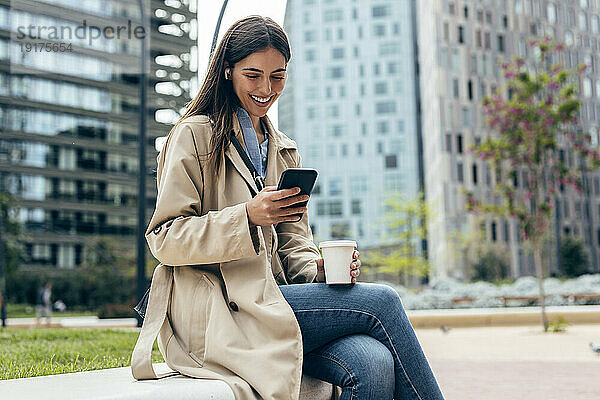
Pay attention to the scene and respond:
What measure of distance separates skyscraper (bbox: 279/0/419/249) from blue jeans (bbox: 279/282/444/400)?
57616 millimetres

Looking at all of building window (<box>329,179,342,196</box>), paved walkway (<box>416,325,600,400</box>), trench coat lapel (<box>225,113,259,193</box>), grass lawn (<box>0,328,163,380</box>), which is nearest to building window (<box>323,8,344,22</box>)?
building window (<box>329,179,342,196</box>)

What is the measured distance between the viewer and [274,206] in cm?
199

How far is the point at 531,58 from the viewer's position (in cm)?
5131

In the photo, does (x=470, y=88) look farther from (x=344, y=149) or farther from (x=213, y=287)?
(x=213, y=287)

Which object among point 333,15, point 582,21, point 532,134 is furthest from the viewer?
point 333,15

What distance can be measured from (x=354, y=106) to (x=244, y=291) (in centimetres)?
Answer: 6080

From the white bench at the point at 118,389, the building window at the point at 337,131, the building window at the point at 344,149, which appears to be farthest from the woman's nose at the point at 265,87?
the building window at the point at 337,131

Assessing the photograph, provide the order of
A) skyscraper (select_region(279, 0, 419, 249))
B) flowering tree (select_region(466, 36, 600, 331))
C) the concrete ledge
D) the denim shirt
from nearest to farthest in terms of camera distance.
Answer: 1. the denim shirt
2. flowering tree (select_region(466, 36, 600, 331))
3. the concrete ledge
4. skyscraper (select_region(279, 0, 419, 249))

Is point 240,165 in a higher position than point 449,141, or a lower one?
lower

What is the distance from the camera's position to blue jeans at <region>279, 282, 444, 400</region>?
6.82 ft

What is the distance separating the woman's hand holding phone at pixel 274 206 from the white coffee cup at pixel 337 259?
19cm

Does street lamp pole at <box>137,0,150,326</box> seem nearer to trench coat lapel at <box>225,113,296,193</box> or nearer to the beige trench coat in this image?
trench coat lapel at <box>225,113,296,193</box>

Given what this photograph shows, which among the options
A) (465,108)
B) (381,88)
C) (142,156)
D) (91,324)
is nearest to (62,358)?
(142,156)

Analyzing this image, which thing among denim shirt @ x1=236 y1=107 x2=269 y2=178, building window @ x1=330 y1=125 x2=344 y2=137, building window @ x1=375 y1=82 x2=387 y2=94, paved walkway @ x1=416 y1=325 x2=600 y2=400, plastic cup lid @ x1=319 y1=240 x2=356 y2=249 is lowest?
paved walkway @ x1=416 y1=325 x2=600 y2=400
